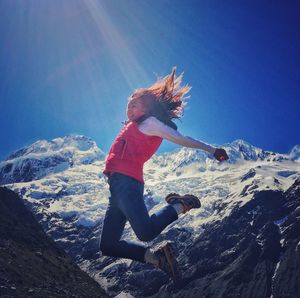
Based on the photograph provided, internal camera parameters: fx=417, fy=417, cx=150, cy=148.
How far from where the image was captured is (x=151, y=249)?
25.3 feet

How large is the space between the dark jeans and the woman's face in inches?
48.7

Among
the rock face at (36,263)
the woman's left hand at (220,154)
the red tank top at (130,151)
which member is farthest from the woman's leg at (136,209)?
the rock face at (36,263)

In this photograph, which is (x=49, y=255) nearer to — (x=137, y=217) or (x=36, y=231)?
(x=36, y=231)

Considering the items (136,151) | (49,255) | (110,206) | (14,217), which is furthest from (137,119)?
(14,217)

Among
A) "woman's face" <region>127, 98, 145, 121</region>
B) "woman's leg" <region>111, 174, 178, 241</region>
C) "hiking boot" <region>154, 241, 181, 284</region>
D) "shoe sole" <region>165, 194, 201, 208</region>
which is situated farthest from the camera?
"shoe sole" <region>165, 194, 201, 208</region>

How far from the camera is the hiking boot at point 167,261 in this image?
24.6ft

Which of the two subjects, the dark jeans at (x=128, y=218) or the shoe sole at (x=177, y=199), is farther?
the shoe sole at (x=177, y=199)

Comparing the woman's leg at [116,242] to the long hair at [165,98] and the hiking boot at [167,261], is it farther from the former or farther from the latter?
the long hair at [165,98]

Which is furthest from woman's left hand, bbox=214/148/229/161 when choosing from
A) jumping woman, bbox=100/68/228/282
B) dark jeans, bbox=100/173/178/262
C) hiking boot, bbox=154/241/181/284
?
hiking boot, bbox=154/241/181/284

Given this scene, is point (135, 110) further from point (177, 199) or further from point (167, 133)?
point (177, 199)

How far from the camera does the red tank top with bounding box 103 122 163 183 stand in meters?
7.62

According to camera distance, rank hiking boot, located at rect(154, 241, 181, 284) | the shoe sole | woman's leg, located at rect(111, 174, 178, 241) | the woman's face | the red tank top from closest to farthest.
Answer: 1. woman's leg, located at rect(111, 174, 178, 241)
2. hiking boot, located at rect(154, 241, 181, 284)
3. the red tank top
4. the woman's face
5. the shoe sole

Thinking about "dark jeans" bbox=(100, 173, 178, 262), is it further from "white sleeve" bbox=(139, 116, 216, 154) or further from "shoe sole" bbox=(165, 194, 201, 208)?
"white sleeve" bbox=(139, 116, 216, 154)

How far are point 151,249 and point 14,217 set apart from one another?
92.3 metres
